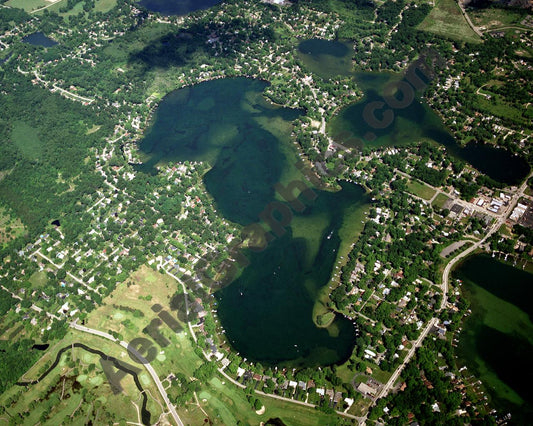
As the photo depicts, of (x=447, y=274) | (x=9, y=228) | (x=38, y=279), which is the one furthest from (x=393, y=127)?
(x=9, y=228)

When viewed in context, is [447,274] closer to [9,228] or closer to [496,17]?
[9,228]

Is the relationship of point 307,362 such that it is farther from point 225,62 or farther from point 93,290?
point 225,62

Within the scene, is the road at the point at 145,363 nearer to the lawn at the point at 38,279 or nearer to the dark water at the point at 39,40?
the lawn at the point at 38,279

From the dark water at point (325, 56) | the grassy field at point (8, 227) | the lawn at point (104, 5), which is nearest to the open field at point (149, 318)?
the grassy field at point (8, 227)

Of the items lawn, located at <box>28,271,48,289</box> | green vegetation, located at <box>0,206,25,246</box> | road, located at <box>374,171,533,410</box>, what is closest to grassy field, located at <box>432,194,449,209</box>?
road, located at <box>374,171,533,410</box>

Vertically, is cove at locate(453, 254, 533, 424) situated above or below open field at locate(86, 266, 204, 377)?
above

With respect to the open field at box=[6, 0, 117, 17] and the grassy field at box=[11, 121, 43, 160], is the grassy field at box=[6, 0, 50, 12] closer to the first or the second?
the open field at box=[6, 0, 117, 17]
